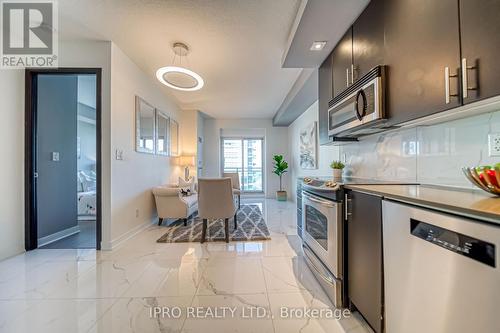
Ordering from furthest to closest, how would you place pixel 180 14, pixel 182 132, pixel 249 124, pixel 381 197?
pixel 249 124 < pixel 182 132 < pixel 180 14 < pixel 381 197

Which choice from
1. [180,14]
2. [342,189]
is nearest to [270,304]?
[342,189]

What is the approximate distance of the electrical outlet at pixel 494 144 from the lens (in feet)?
3.78

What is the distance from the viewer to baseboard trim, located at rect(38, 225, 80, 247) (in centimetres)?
313

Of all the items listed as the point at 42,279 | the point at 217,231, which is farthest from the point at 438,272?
the point at 217,231

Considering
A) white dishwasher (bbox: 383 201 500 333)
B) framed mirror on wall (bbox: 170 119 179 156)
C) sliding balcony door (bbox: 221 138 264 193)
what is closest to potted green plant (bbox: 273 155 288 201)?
sliding balcony door (bbox: 221 138 264 193)

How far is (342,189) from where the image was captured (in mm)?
1655

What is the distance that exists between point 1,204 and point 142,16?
2641mm

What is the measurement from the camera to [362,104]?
1.77 m

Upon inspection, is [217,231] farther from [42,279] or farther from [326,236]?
[326,236]

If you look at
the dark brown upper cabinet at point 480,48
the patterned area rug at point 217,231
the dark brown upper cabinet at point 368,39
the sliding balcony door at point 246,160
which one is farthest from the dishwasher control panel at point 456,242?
the sliding balcony door at point 246,160

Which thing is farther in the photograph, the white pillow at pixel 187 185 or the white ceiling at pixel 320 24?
the white pillow at pixel 187 185

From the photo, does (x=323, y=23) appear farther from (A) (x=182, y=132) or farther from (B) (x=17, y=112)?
(A) (x=182, y=132)

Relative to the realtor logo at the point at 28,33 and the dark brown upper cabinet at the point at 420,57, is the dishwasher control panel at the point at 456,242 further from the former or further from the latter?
the realtor logo at the point at 28,33

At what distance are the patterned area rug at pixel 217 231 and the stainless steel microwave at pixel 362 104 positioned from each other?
6.60 feet
